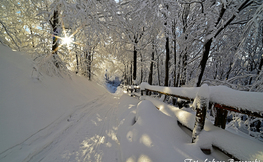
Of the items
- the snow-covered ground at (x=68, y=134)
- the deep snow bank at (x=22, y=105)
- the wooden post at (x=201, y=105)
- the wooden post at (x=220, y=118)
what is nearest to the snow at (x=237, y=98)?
the wooden post at (x=201, y=105)

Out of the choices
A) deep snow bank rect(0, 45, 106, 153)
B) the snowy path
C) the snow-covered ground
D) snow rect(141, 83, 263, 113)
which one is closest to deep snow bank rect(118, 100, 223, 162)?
the snow-covered ground

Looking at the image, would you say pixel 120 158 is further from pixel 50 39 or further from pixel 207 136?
pixel 50 39

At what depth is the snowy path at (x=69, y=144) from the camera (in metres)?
2.19

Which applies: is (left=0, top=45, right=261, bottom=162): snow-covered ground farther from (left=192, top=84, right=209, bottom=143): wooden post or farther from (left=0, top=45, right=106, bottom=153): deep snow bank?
(left=192, top=84, right=209, bottom=143): wooden post

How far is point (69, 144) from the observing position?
2662 mm

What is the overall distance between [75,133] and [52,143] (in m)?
0.62

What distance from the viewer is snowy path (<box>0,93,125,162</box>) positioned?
2193 millimetres

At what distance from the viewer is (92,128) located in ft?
11.6

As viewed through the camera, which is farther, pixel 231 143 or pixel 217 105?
pixel 217 105

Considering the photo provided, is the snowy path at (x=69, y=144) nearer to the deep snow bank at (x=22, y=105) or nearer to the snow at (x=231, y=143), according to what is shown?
the deep snow bank at (x=22, y=105)

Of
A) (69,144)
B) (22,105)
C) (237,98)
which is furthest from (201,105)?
(22,105)

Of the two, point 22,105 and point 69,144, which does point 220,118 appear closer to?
point 69,144

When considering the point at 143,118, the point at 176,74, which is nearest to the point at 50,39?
the point at 143,118

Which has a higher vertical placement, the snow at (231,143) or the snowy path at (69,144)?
the snow at (231,143)
